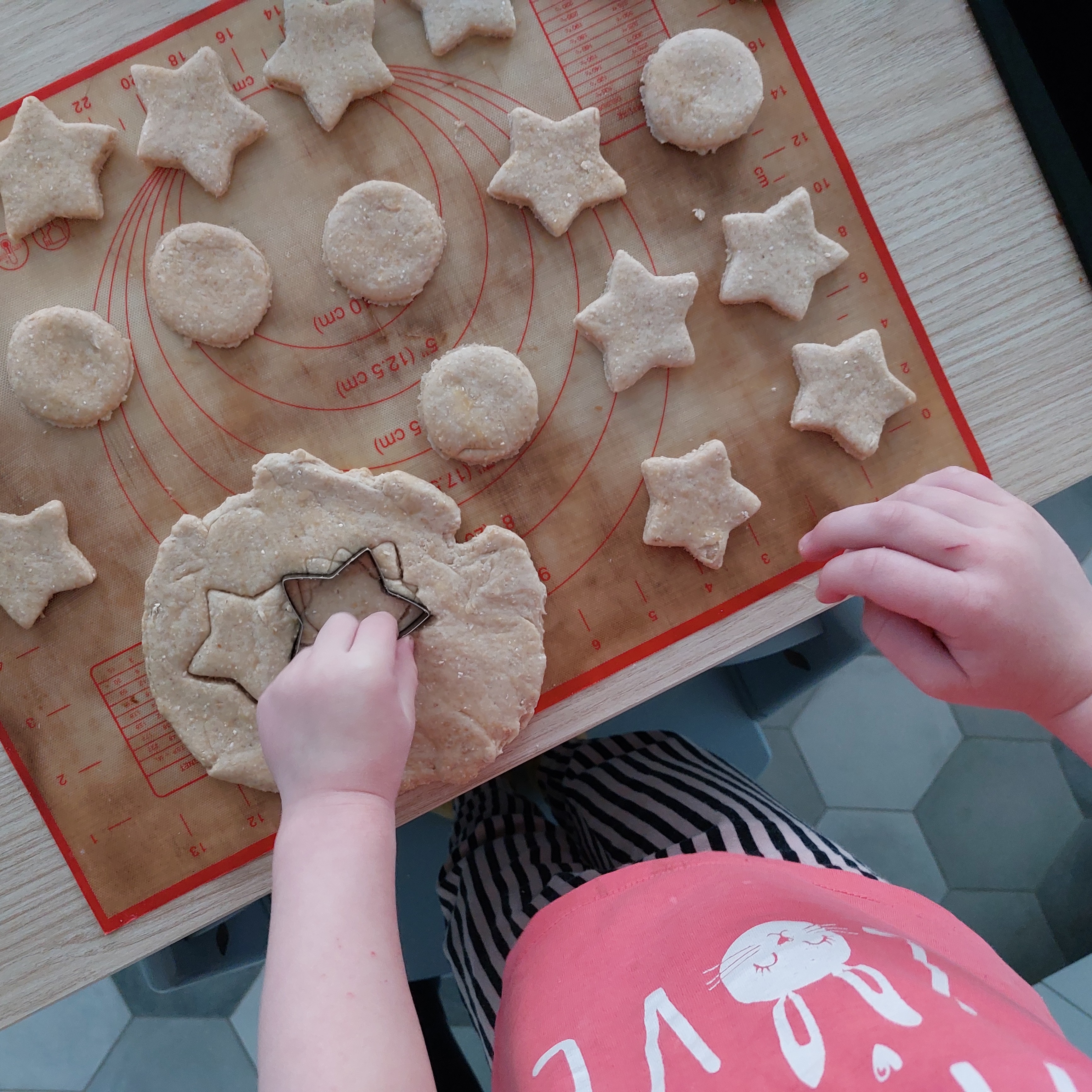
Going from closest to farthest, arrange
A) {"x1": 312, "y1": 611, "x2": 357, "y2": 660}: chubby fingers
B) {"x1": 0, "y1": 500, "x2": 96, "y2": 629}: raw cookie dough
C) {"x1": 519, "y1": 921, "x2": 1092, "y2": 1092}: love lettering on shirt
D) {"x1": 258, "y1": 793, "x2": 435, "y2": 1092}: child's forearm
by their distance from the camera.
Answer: {"x1": 519, "y1": 921, "x2": 1092, "y2": 1092}: love lettering on shirt
{"x1": 258, "y1": 793, "x2": 435, "y2": 1092}: child's forearm
{"x1": 312, "y1": 611, "x2": 357, "y2": 660}: chubby fingers
{"x1": 0, "y1": 500, "x2": 96, "y2": 629}: raw cookie dough

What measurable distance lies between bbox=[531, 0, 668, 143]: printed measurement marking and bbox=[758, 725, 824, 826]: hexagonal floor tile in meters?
1.10

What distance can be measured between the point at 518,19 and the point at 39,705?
1003 mm

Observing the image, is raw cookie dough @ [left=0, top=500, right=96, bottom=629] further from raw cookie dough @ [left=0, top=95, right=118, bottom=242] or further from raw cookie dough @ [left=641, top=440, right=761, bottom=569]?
raw cookie dough @ [left=641, top=440, right=761, bottom=569]

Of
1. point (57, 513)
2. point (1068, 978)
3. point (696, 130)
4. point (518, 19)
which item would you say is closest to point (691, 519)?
point (696, 130)

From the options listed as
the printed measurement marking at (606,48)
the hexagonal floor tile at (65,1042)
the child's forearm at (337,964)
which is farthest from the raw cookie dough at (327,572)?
the hexagonal floor tile at (65,1042)

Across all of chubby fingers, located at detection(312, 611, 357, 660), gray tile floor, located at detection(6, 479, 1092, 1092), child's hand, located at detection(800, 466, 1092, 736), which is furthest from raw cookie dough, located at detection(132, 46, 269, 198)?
gray tile floor, located at detection(6, 479, 1092, 1092)

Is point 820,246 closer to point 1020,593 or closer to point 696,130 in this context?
point 696,130

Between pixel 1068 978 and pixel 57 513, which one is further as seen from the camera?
pixel 1068 978

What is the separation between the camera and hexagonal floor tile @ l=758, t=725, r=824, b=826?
150 centimetres

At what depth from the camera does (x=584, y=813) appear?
1.07m

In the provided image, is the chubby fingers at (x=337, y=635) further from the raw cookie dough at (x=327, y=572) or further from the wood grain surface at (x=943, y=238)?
the wood grain surface at (x=943, y=238)

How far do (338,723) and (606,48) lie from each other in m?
0.85

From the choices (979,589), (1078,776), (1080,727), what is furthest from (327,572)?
(1078,776)

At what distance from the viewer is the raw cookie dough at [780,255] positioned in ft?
3.12
